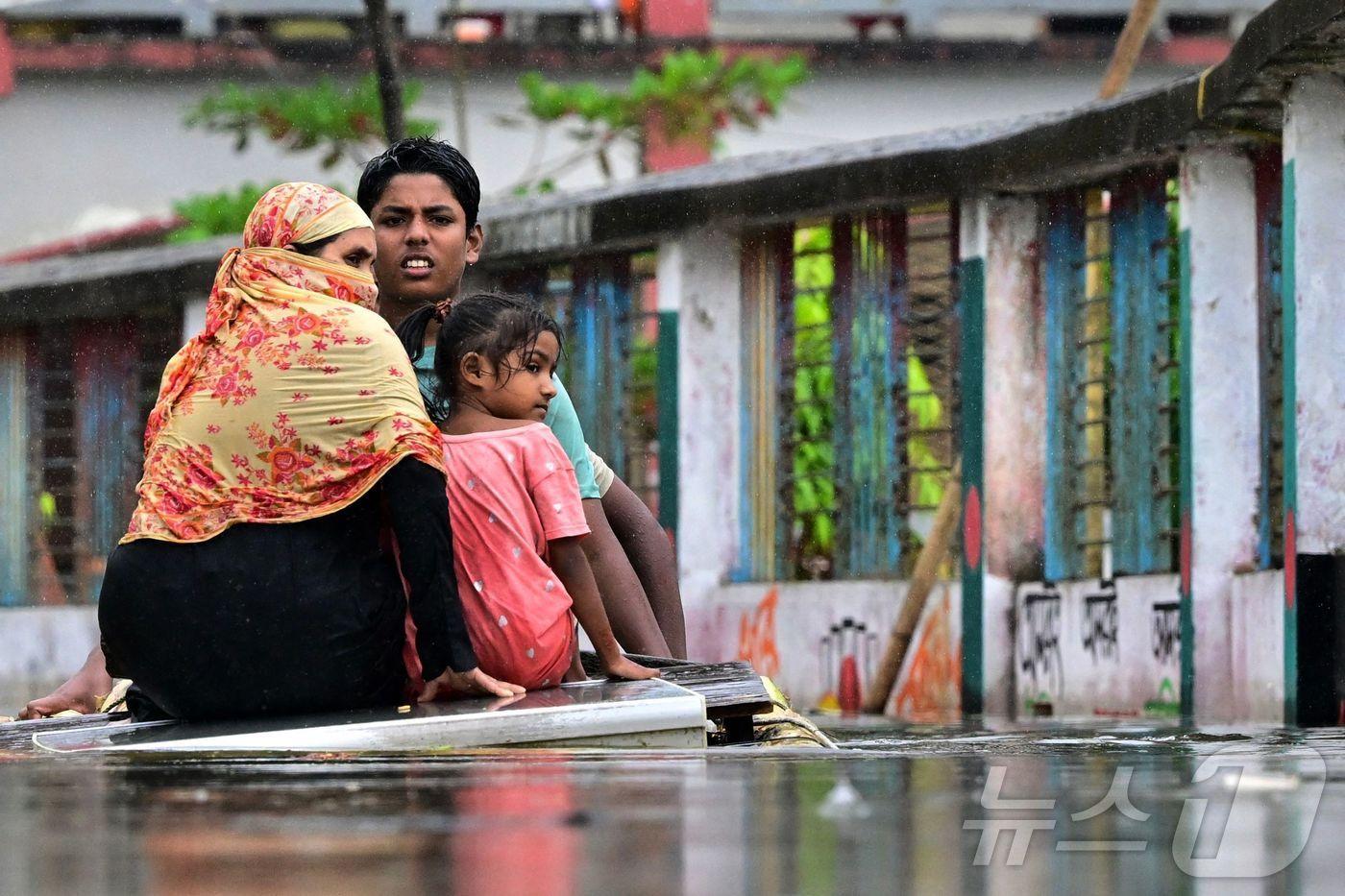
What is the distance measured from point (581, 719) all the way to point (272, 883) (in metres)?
2.26

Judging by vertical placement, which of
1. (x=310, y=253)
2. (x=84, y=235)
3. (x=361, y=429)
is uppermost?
(x=84, y=235)

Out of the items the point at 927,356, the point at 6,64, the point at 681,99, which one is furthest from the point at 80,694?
the point at 6,64

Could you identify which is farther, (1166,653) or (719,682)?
(1166,653)

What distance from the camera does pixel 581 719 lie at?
15.9 feet

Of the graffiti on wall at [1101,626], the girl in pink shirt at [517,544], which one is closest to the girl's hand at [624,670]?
the girl in pink shirt at [517,544]

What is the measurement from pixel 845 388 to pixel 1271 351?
10.7ft

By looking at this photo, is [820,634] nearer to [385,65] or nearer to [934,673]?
[934,673]

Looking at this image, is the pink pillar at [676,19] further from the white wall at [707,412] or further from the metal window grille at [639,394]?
the white wall at [707,412]

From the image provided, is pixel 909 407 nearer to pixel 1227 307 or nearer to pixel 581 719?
pixel 1227 307

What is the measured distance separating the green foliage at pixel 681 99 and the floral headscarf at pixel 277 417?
2630 cm

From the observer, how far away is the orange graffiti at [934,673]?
12.5 m

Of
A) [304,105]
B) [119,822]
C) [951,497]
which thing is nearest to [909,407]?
[951,497]

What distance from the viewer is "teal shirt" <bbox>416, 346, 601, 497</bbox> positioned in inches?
233

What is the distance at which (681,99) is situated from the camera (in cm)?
3281
